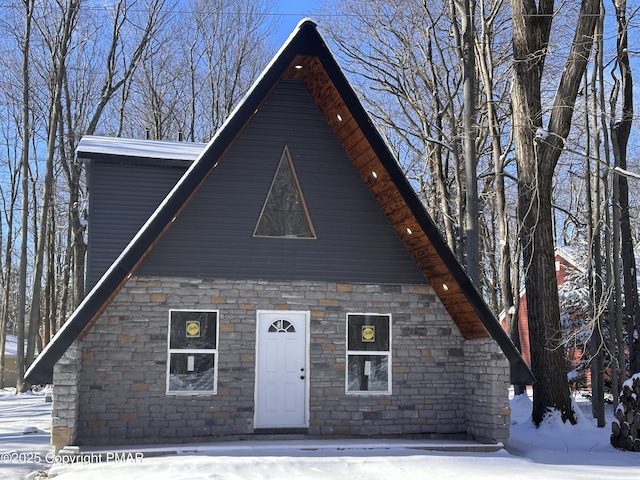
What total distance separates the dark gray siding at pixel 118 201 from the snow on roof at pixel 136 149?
248mm

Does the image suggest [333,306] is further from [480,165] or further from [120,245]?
[480,165]

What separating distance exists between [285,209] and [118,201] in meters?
3.21

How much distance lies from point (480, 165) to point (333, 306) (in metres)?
15.3

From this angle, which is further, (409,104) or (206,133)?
(206,133)

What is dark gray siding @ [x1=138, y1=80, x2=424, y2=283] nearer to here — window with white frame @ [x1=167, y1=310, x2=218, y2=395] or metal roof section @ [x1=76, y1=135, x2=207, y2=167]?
window with white frame @ [x1=167, y1=310, x2=218, y2=395]

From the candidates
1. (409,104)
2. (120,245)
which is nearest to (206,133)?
(409,104)

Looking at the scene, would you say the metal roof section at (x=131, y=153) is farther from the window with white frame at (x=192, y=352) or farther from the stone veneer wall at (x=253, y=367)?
the window with white frame at (x=192, y=352)

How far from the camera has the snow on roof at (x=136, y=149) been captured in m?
11.8

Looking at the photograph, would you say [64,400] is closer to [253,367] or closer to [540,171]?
[253,367]

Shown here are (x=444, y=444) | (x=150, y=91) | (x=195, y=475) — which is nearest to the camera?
(x=195, y=475)

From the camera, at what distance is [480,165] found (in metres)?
24.5

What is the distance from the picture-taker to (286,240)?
10.8 m

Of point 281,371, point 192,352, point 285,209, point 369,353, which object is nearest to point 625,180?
point 369,353

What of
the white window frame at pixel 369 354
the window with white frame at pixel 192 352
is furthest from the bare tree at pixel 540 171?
the window with white frame at pixel 192 352
